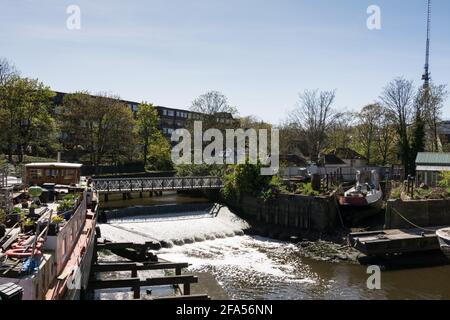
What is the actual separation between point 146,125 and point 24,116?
24.1 m

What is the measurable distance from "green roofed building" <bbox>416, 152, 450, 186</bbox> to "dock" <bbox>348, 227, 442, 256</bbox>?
14.4 m

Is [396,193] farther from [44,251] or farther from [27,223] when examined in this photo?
[44,251]

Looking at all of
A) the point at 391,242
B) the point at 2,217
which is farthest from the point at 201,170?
the point at 2,217

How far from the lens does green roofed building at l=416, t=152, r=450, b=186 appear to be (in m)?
44.4

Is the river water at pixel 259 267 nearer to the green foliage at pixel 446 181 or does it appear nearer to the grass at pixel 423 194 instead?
the grass at pixel 423 194

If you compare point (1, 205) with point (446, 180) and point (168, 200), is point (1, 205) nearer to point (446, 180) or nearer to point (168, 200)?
point (168, 200)

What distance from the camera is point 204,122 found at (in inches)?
2729

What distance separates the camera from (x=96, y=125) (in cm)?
6375

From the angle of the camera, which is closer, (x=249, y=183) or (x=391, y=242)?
(x=391, y=242)

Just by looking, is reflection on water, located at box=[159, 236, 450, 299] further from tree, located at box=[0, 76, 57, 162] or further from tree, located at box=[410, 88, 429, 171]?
tree, located at box=[410, 88, 429, 171]

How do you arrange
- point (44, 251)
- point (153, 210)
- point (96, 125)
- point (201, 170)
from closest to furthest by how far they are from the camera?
point (44, 251) < point (153, 210) < point (201, 170) < point (96, 125)
